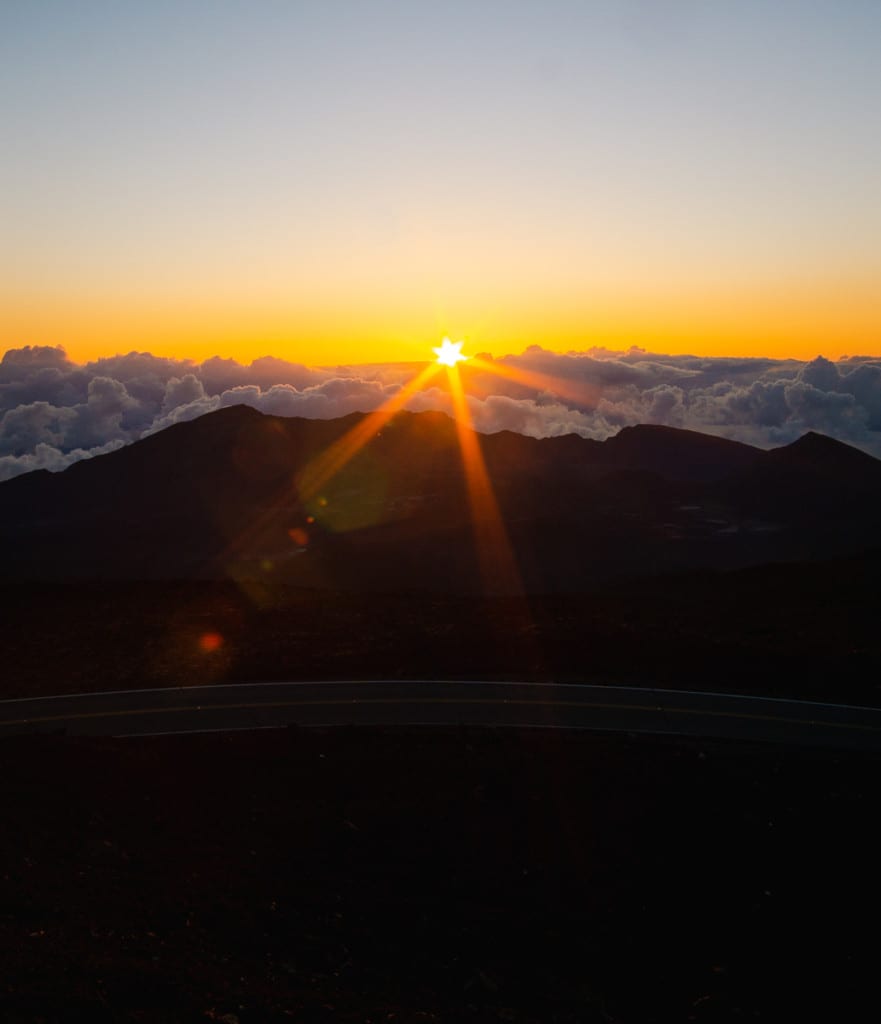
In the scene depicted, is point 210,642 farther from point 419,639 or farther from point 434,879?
point 434,879

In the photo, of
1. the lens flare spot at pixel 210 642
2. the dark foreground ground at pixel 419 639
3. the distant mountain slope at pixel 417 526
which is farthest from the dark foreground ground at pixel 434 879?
the distant mountain slope at pixel 417 526

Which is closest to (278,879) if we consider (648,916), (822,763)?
(648,916)

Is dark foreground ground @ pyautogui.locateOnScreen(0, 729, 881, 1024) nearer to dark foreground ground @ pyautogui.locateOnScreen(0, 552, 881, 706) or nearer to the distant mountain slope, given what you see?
dark foreground ground @ pyautogui.locateOnScreen(0, 552, 881, 706)

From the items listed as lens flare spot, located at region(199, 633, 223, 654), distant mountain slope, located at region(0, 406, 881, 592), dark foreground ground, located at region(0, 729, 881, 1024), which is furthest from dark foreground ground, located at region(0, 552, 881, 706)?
distant mountain slope, located at region(0, 406, 881, 592)

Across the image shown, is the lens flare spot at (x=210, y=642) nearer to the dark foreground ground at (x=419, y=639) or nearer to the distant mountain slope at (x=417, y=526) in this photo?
the dark foreground ground at (x=419, y=639)

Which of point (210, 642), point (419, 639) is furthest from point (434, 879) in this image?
point (210, 642)

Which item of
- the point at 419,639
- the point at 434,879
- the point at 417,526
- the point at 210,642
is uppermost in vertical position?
the point at 434,879

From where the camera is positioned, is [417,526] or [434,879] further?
[417,526]
